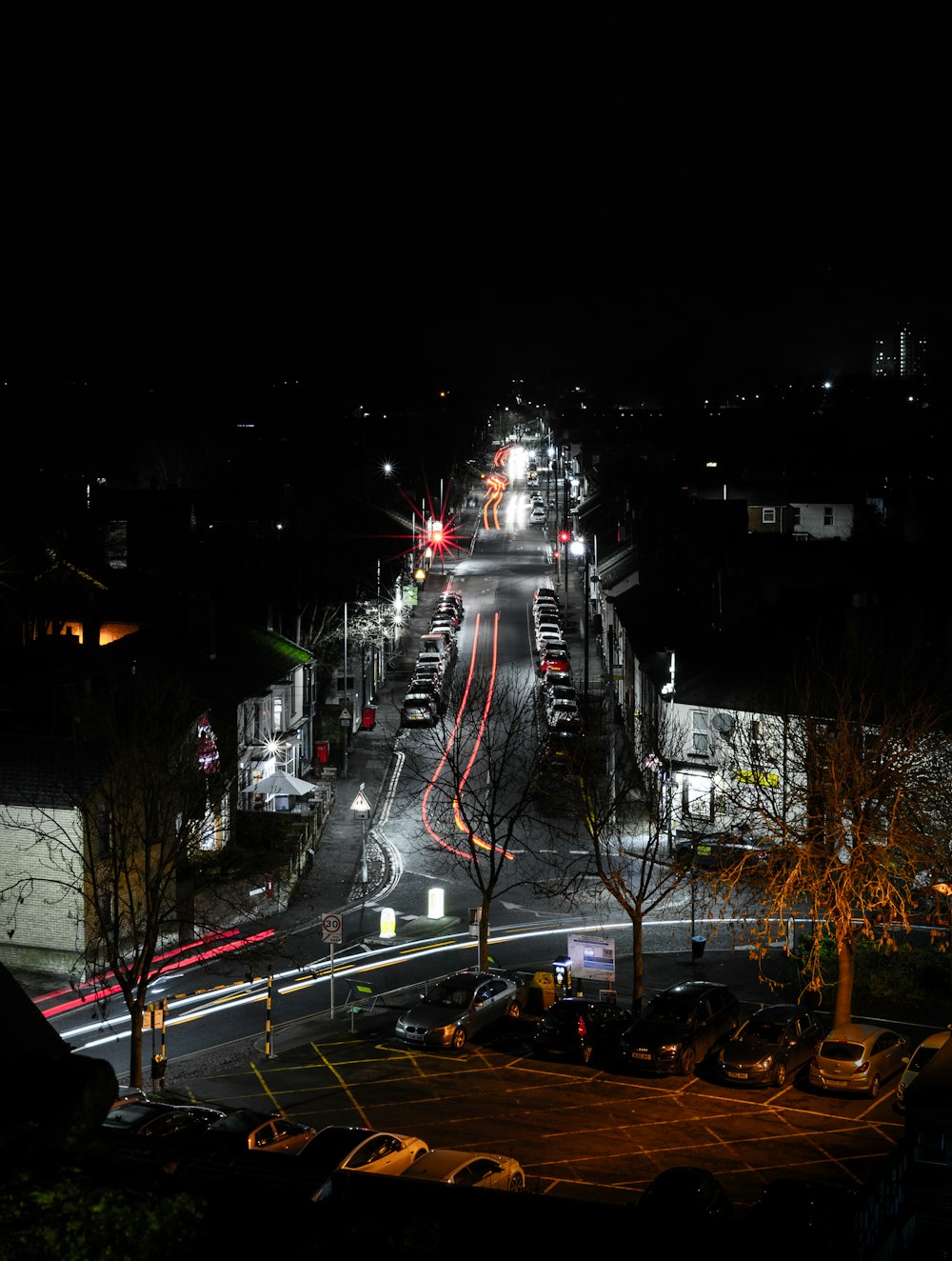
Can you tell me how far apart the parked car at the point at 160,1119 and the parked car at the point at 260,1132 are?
29 cm

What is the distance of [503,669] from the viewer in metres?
58.3

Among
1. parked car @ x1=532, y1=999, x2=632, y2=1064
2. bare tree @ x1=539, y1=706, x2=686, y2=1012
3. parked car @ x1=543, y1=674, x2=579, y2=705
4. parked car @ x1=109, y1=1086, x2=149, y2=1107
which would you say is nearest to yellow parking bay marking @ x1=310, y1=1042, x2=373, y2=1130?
parked car @ x1=109, y1=1086, x2=149, y2=1107

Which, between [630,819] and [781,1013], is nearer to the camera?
[781,1013]

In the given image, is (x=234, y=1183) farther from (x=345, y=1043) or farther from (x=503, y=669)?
(x=503, y=669)

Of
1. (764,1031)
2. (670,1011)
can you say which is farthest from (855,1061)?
(670,1011)

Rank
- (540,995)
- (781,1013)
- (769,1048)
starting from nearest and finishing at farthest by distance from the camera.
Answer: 1. (769,1048)
2. (781,1013)
3. (540,995)

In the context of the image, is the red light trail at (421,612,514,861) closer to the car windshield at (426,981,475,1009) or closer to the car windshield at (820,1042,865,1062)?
the car windshield at (426,981,475,1009)

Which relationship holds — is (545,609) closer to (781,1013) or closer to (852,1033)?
(781,1013)

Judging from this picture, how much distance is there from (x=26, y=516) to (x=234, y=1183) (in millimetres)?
85634

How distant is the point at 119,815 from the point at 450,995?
780 centimetres

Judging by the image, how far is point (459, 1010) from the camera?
2608 centimetres

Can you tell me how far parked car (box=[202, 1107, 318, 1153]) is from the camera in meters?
17.8

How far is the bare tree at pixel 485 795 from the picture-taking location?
108ft

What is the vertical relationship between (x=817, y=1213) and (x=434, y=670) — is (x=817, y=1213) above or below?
below
